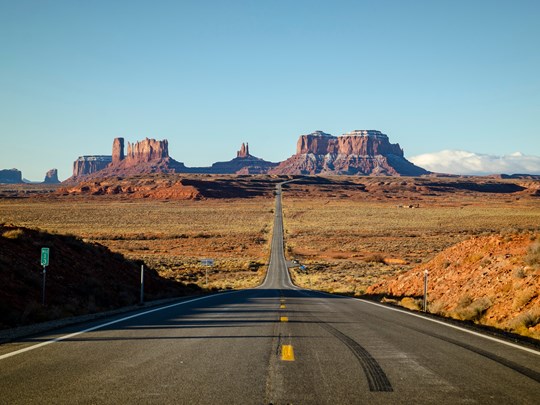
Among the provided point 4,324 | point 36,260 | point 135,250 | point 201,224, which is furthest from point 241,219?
point 4,324

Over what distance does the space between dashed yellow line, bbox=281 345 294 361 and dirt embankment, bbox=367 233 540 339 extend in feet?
19.5

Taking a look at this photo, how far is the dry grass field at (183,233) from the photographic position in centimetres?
4892

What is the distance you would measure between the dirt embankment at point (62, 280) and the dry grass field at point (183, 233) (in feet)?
14.8

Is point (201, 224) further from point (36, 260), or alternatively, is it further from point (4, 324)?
point (4, 324)

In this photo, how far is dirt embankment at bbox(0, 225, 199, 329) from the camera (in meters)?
13.1

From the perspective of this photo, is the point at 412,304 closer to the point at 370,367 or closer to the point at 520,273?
the point at 520,273

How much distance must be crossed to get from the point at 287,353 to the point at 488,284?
10761mm

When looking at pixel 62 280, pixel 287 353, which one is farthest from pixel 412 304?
pixel 62 280

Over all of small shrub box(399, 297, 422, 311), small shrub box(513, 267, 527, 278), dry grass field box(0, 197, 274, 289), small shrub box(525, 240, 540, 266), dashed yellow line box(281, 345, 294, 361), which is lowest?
dry grass field box(0, 197, 274, 289)

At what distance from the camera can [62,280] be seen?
57.4ft

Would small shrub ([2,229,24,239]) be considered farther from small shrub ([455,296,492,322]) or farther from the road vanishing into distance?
small shrub ([455,296,492,322])

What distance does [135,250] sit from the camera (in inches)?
2435

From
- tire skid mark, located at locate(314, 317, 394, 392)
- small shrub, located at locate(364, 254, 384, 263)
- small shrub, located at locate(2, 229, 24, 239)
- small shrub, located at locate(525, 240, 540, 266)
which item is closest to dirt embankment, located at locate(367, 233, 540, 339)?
small shrub, located at locate(525, 240, 540, 266)

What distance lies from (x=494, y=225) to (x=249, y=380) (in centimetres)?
A: 8911
